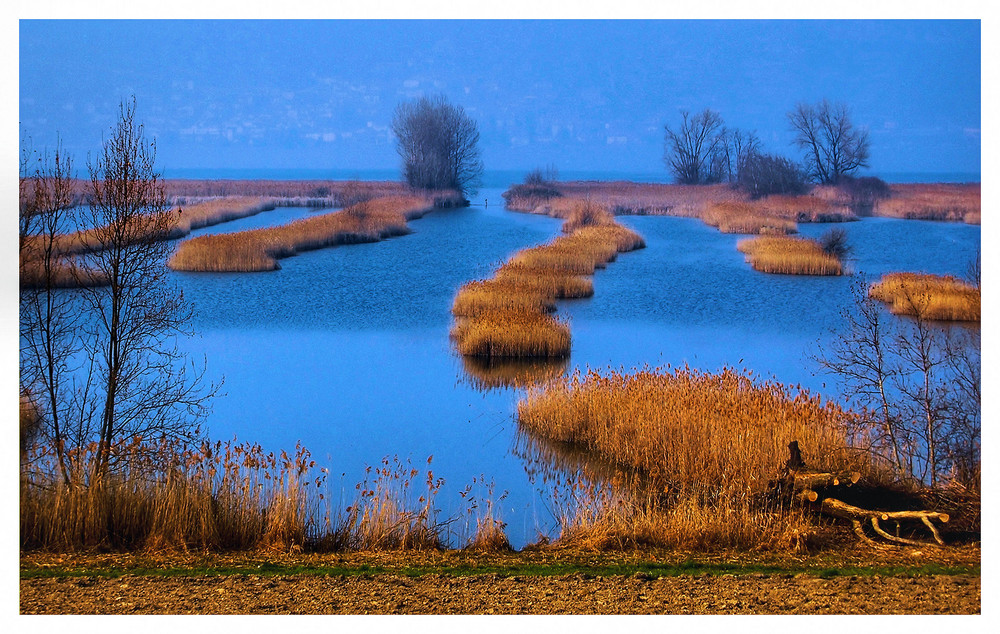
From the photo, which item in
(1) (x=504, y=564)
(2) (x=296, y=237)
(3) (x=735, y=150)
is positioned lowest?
(1) (x=504, y=564)

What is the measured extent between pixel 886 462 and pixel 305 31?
965 cm

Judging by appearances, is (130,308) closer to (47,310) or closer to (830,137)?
(47,310)

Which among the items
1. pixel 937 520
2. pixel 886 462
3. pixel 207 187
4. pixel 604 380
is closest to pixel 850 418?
pixel 886 462

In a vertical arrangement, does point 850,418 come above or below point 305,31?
below

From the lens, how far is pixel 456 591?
6.02m

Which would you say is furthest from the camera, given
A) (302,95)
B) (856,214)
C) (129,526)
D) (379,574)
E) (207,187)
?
(207,187)

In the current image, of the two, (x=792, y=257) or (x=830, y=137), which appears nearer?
(x=830, y=137)

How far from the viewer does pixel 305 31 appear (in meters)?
14.0

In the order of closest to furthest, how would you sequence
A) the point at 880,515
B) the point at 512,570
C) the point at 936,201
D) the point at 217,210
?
the point at 512,570 < the point at 880,515 < the point at 936,201 < the point at 217,210

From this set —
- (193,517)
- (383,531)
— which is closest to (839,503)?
(383,531)

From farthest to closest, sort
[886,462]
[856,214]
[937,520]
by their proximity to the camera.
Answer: [856,214] → [886,462] → [937,520]

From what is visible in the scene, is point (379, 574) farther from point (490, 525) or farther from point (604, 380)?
point (604, 380)

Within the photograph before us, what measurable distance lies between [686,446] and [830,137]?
27.9 feet

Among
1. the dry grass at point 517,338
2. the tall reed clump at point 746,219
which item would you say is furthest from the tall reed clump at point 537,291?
the tall reed clump at point 746,219
